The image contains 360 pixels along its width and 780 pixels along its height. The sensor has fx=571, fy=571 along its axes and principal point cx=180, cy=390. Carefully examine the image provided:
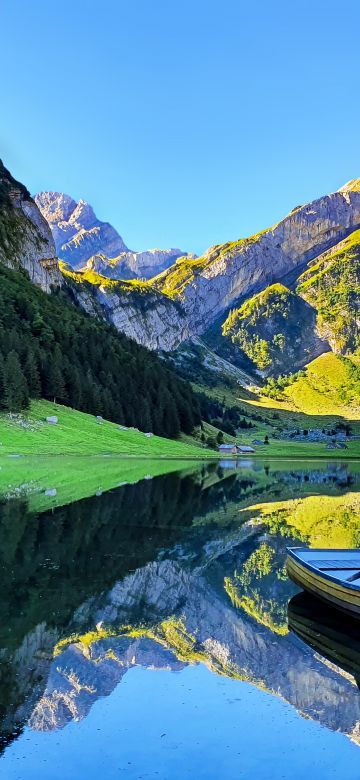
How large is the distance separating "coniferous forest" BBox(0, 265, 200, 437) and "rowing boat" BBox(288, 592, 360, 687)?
274 ft

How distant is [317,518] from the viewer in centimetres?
4284

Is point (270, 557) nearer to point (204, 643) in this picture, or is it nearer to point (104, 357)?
point (204, 643)

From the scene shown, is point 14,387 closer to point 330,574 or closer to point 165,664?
point 330,574

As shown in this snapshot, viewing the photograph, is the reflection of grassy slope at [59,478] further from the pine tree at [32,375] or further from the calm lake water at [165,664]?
the pine tree at [32,375]

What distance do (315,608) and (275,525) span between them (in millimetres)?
17669

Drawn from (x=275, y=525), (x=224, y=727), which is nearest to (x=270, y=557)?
(x=275, y=525)

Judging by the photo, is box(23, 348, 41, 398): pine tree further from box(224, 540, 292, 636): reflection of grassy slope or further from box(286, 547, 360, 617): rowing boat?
box(286, 547, 360, 617): rowing boat

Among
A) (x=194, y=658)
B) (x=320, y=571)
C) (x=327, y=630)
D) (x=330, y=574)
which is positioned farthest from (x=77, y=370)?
(x=194, y=658)

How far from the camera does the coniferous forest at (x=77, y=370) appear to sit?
111562 mm

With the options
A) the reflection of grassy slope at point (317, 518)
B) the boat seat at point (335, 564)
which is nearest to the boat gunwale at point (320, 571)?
the boat seat at point (335, 564)

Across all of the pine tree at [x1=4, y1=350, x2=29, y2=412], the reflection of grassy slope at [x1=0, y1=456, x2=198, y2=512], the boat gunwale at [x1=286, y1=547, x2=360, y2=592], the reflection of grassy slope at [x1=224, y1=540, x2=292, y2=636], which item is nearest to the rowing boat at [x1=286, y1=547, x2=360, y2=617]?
the boat gunwale at [x1=286, y1=547, x2=360, y2=592]

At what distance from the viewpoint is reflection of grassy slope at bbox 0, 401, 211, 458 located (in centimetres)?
8706

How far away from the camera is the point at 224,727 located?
12.0 meters

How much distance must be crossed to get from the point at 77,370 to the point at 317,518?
87.6 metres
